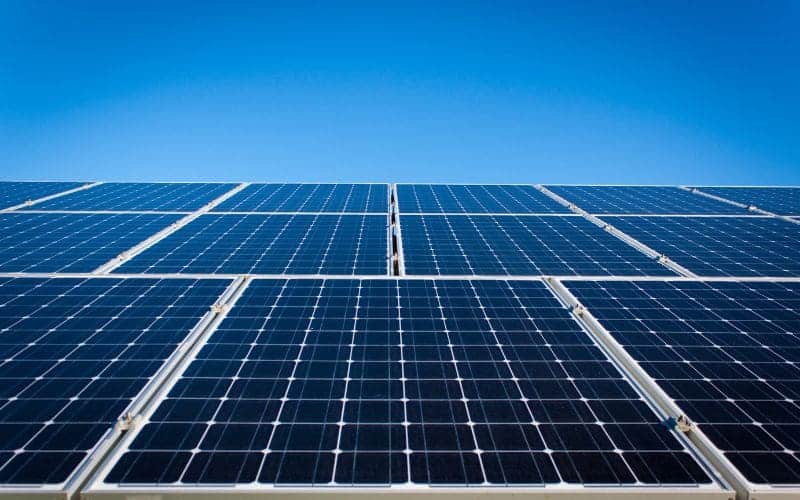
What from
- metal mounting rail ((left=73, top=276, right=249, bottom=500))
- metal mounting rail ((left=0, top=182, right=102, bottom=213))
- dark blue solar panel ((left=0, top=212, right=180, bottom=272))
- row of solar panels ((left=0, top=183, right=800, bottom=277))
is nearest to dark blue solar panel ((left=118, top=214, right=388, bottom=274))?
row of solar panels ((left=0, top=183, right=800, bottom=277))

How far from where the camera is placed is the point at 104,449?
6.82 meters

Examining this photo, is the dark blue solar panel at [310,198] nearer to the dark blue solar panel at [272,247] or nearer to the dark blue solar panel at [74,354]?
the dark blue solar panel at [272,247]

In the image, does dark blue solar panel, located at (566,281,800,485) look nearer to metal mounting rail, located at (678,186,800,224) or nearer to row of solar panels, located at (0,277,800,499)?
row of solar panels, located at (0,277,800,499)

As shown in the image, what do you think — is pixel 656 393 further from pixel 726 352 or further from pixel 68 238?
pixel 68 238

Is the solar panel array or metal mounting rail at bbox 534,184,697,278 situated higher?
metal mounting rail at bbox 534,184,697,278

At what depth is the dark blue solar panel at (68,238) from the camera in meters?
14.8

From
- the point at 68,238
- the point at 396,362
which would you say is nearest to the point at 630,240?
the point at 396,362

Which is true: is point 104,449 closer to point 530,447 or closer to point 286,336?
point 286,336

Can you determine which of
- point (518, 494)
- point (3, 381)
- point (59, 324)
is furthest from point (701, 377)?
point (59, 324)

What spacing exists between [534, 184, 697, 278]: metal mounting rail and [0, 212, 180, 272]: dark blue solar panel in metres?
21.7

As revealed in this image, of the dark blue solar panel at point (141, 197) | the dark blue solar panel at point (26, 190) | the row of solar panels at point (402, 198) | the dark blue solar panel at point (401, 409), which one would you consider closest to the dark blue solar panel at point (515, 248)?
the row of solar panels at point (402, 198)

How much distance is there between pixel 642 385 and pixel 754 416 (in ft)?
6.33

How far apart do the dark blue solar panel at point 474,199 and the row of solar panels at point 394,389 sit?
38.2 feet

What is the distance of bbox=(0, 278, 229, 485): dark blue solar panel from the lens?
695cm
